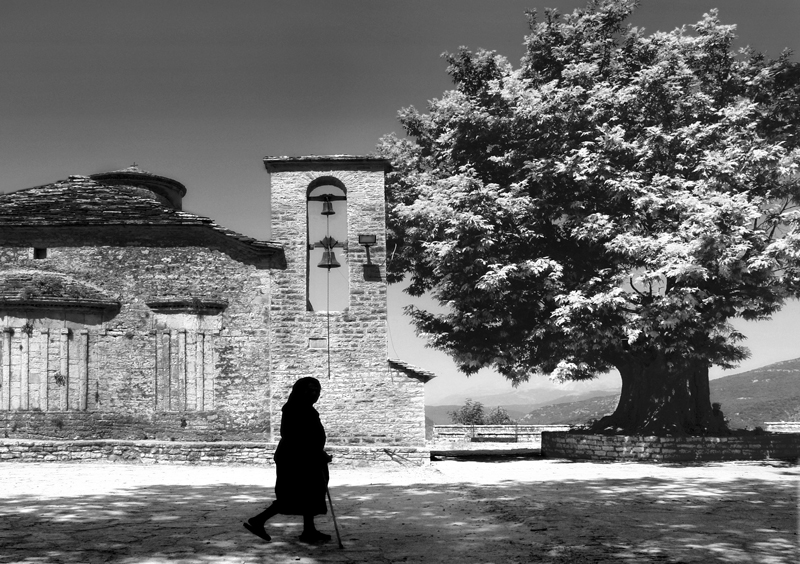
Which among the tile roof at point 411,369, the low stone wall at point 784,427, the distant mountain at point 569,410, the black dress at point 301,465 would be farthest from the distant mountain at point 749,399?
the black dress at point 301,465

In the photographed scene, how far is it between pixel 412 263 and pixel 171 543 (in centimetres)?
1503

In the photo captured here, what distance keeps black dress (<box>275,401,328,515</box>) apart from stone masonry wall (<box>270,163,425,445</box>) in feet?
32.3

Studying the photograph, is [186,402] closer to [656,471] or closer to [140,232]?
[140,232]

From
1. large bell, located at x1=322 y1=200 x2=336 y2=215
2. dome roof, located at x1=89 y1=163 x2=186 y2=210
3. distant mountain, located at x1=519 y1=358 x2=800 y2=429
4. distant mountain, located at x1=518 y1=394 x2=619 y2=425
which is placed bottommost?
distant mountain, located at x1=518 y1=394 x2=619 y2=425

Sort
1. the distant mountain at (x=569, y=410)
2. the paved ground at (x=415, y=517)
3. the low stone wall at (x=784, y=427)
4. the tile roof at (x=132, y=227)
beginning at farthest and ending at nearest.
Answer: the distant mountain at (x=569, y=410), the low stone wall at (x=784, y=427), the tile roof at (x=132, y=227), the paved ground at (x=415, y=517)

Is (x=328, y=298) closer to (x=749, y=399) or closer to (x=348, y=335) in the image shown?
(x=348, y=335)

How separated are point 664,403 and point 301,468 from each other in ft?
50.7

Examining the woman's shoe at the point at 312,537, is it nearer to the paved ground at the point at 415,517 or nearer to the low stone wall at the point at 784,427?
the paved ground at the point at 415,517

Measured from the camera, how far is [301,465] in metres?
7.50

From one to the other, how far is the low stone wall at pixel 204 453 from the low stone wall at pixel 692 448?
578 cm

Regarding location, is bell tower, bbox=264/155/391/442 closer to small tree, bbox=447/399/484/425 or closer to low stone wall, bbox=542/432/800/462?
low stone wall, bbox=542/432/800/462

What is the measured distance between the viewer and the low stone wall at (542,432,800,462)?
19375 mm

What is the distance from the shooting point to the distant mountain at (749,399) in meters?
53.1

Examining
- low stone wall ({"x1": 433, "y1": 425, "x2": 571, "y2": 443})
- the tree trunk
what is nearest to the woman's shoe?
the tree trunk
